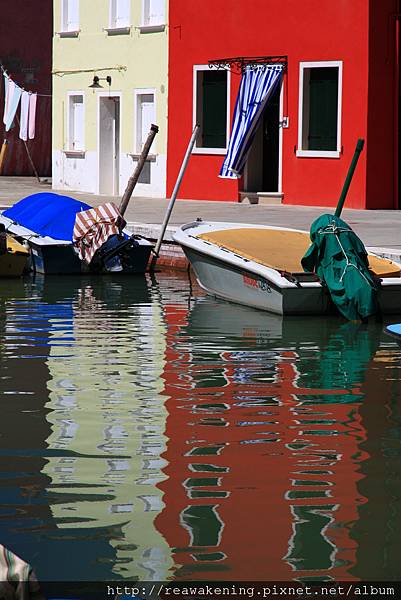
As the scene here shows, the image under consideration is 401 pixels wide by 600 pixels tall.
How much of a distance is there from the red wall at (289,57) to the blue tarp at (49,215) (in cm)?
651

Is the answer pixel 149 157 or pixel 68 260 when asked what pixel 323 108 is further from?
pixel 68 260

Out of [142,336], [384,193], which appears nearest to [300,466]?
[142,336]

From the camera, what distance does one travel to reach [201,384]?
11.6 metres

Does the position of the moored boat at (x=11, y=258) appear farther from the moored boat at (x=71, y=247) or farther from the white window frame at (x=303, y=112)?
the white window frame at (x=303, y=112)

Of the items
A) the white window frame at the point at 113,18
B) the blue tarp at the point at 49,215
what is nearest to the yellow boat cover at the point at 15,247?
the blue tarp at the point at 49,215

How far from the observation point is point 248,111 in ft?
93.4

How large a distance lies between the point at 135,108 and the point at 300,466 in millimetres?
24316

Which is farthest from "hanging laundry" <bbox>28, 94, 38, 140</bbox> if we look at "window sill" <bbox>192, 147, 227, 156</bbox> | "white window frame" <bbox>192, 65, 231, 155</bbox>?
"window sill" <bbox>192, 147, 227, 156</bbox>

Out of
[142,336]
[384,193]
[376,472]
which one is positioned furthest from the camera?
[384,193]

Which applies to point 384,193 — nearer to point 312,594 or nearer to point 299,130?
point 299,130

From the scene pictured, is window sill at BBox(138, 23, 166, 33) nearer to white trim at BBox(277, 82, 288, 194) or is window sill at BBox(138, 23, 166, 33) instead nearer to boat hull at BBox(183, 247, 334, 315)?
white trim at BBox(277, 82, 288, 194)

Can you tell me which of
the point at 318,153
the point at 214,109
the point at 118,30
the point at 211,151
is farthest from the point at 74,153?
the point at 318,153

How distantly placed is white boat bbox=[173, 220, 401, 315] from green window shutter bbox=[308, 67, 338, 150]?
8.68m

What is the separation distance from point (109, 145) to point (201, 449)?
82.3ft
